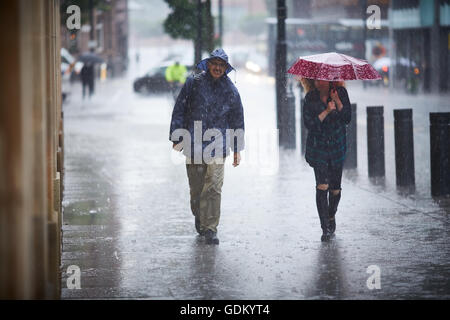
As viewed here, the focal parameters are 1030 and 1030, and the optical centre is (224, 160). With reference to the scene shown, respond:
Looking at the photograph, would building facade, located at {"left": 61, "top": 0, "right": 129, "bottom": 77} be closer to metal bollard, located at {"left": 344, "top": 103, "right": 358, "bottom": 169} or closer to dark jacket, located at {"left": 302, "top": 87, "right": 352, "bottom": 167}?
metal bollard, located at {"left": 344, "top": 103, "right": 358, "bottom": 169}

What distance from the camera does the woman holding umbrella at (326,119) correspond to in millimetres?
9273

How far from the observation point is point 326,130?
927 centimetres

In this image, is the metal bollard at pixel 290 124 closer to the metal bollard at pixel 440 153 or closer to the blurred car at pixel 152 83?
the metal bollard at pixel 440 153

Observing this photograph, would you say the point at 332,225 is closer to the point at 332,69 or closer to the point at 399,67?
the point at 332,69

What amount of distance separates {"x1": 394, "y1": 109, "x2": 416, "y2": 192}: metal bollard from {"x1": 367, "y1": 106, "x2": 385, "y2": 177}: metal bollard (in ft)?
2.85

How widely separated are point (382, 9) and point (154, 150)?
4095 cm

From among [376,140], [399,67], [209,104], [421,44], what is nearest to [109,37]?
[399,67]

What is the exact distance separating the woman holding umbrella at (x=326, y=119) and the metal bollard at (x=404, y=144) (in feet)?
11.1

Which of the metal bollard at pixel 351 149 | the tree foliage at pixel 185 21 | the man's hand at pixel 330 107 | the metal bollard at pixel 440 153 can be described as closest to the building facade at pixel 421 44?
the tree foliage at pixel 185 21

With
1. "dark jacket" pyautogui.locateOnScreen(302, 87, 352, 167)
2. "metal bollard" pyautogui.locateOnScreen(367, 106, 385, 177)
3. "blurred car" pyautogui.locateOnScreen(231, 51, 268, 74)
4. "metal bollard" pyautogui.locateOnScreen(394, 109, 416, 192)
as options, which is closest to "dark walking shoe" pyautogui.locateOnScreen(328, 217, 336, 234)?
"dark jacket" pyautogui.locateOnScreen(302, 87, 352, 167)

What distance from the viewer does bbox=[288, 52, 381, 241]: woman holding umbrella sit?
30.4ft

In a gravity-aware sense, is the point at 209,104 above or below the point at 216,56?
below

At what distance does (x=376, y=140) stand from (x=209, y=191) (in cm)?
488
